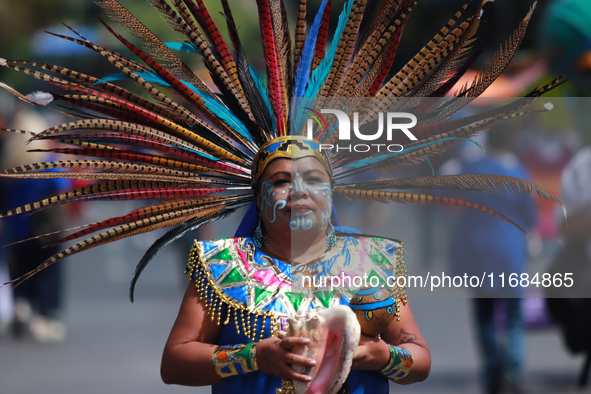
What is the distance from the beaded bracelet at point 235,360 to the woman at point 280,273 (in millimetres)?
20

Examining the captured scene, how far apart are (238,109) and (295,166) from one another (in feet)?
1.40

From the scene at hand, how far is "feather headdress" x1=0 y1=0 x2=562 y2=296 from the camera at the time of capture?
95.7 inches

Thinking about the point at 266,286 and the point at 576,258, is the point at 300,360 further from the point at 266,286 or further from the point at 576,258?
the point at 576,258

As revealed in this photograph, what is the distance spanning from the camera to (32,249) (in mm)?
6734

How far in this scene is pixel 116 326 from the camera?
24.9 feet

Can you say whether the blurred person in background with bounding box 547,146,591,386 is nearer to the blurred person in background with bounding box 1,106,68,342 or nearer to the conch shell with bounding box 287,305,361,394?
the conch shell with bounding box 287,305,361,394

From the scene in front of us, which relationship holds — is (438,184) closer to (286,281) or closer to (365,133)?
(365,133)

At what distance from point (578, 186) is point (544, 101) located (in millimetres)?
2546

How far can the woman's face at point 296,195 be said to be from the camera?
2.27 meters

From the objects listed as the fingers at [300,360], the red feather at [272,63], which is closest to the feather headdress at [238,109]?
the red feather at [272,63]

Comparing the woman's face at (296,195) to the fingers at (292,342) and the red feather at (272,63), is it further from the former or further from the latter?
the fingers at (292,342)

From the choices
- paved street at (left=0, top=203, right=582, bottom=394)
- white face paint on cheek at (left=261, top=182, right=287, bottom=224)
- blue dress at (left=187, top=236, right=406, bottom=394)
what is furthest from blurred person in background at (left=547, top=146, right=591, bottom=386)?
white face paint on cheek at (left=261, top=182, right=287, bottom=224)

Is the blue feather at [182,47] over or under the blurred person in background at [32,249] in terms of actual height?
over

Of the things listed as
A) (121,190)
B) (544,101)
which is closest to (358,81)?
(544,101)
